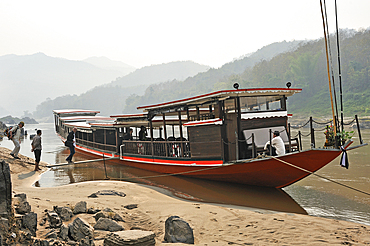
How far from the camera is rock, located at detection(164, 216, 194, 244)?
4.37 meters

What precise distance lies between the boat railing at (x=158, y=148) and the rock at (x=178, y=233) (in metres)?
6.22

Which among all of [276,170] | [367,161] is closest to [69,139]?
[276,170]

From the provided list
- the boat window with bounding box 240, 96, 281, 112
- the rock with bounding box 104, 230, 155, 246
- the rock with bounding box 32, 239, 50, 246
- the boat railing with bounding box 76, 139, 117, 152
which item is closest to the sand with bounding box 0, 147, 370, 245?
the rock with bounding box 104, 230, 155, 246

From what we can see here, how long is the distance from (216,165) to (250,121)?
190cm

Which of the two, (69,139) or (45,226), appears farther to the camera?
(69,139)

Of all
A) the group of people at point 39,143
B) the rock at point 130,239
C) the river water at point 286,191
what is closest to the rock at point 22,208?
the rock at point 130,239

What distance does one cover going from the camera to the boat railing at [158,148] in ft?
36.3

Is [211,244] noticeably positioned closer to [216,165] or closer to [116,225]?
[116,225]

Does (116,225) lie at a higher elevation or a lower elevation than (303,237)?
higher

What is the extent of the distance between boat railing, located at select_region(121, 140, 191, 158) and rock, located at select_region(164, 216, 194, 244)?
6.22 metres

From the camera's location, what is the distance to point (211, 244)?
4.42 meters

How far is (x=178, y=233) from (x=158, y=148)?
26.6 feet

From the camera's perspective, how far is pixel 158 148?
1241 cm

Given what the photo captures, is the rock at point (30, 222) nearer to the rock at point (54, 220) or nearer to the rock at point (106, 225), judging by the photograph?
the rock at point (54, 220)
